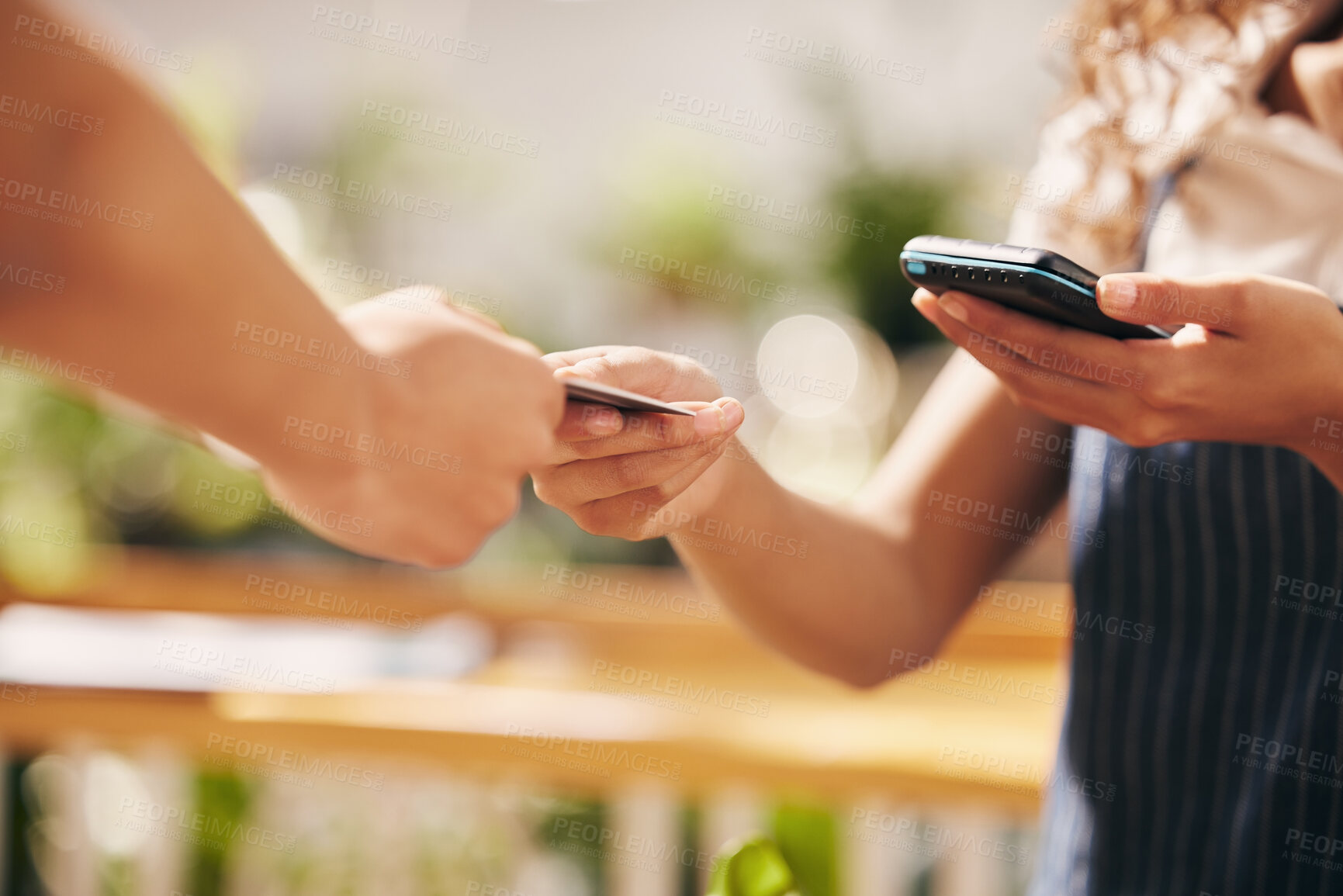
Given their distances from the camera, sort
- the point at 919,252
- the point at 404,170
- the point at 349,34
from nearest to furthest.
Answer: the point at 919,252 → the point at 404,170 → the point at 349,34

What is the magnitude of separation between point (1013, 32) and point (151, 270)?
2387 millimetres

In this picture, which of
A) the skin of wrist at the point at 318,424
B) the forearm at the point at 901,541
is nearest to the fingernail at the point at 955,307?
the forearm at the point at 901,541

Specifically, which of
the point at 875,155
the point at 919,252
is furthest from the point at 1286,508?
the point at 875,155

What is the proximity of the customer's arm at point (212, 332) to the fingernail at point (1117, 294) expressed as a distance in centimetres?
31

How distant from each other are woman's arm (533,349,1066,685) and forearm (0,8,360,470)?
0.25 metres

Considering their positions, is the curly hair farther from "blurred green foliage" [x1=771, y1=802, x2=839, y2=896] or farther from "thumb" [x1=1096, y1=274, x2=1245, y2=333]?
"blurred green foliage" [x1=771, y1=802, x2=839, y2=896]

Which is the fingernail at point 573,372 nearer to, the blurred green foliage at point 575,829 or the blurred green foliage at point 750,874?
the blurred green foliage at point 750,874

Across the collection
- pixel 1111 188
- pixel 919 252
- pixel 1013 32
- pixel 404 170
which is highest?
pixel 1013 32

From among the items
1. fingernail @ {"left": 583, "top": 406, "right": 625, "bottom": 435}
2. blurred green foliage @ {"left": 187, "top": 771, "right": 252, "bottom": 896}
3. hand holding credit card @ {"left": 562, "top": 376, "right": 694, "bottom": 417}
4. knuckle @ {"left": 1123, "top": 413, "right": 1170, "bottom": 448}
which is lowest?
blurred green foliage @ {"left": 187, "top": 771, "right": 252, "bottom": 896}

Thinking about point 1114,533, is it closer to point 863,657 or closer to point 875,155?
point 863,657

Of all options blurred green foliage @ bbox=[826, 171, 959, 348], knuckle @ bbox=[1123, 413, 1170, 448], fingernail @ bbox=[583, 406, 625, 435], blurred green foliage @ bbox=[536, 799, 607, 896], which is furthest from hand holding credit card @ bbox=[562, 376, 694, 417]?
blurred green foliage @ bbox=[826, 171, 959, 348]

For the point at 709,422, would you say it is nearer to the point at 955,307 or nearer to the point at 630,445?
the point at 630,445

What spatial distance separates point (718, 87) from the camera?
8.76 ft

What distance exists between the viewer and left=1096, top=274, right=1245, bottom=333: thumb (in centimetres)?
47
